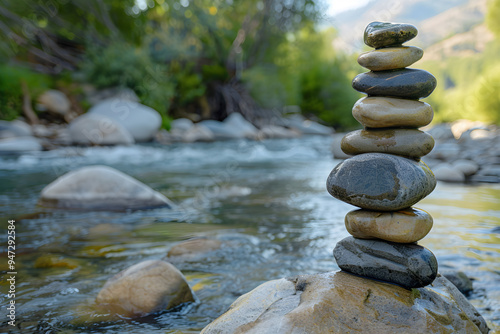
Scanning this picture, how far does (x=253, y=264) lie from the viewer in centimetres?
355

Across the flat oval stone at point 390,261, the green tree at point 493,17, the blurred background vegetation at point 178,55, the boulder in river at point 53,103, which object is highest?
the green tree at point 493,17

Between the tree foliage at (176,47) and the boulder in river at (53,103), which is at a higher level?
the tree foliage at (176,47)

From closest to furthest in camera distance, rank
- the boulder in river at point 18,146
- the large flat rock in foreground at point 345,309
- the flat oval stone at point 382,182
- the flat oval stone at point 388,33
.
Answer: the large flat rock in foreground at point 345,309
the flat oval stone at point 382,182
the flat oval stone at point 388,33
the boulder in river at point 18,146

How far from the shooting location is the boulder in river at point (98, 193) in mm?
5621

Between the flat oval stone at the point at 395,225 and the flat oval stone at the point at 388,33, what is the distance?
91 centimetres

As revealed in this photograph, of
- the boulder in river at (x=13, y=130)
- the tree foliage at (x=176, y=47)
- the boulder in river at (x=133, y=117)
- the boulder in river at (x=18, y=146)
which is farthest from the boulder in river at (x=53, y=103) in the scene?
the boulder in river at (x=18, y=146)

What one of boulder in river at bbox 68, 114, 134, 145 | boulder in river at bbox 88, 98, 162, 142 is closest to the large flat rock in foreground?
boulder in river at bbox 68, 114, 134, 145

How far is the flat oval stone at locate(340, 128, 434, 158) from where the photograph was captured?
2311 millimetres

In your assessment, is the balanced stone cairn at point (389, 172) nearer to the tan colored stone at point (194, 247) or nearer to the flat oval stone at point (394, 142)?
the flat oval stone at point (394, 142)

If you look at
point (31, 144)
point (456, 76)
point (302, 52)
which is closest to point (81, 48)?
point (31, 144)

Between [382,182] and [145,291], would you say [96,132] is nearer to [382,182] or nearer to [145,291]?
[145,291]

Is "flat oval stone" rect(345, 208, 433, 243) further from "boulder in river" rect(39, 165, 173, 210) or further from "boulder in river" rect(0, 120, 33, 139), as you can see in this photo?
"boulder in river" rect(0, 120, 33, 139)

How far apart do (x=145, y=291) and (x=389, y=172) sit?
5.34ft

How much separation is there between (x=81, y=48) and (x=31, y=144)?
12.5 metres
